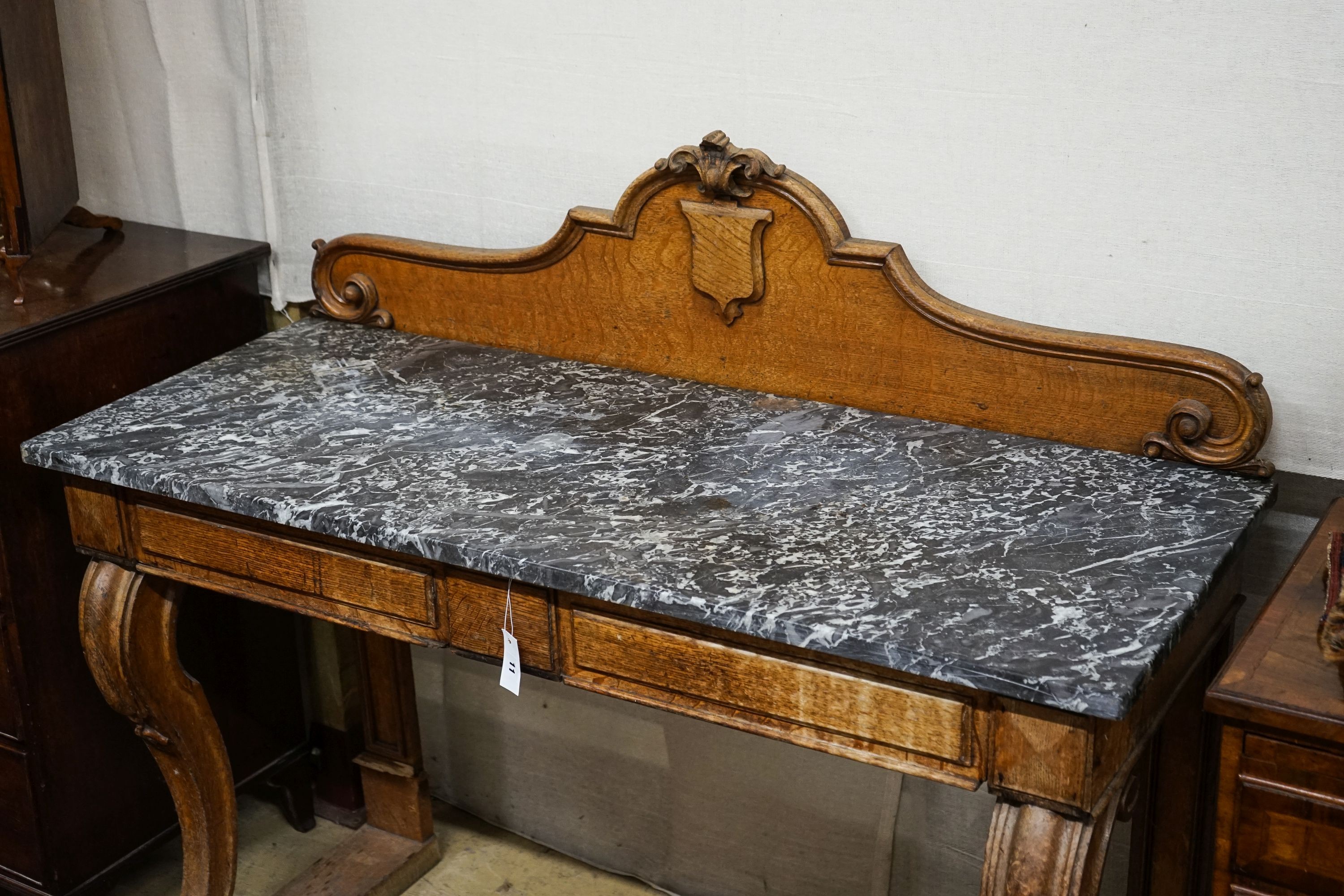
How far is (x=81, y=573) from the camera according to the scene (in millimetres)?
2174

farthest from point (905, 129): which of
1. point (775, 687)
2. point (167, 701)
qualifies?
point (167, 701)

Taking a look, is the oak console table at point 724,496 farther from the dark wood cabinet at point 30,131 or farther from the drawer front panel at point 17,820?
the dark wood cabinet at point 30,131

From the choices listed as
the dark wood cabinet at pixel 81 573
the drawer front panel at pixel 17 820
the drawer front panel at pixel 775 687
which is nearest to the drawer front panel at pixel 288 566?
the drawer front panel at pixel 775 687

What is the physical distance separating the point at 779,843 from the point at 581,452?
893mm

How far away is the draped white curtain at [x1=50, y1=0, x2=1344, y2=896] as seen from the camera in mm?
1658

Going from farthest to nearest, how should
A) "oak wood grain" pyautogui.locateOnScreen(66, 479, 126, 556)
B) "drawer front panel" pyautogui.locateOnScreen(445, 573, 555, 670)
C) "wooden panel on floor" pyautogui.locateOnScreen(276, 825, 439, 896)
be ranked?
"wooden panel on floor" pyautogui.locateOnScreen(276, 825, 439, 896) < "oak wood grain" pyautogui.locateOnScreen(66, 479, 126, 556) < "drawer front panel" pyautogui.locateOnScreen(445, 573, 555, 670)

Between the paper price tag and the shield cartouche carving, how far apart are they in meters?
0.63

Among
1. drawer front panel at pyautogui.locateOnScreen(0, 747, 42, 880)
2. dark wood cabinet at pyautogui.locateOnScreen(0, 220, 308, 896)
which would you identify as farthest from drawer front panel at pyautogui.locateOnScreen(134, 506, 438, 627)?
drawer front panel at pyautogui.locateOnScreen(0, 747, 42, 880)

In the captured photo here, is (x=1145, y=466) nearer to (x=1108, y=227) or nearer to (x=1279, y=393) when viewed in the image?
(x=1279, y=393)

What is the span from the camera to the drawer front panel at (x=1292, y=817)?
1271 mm

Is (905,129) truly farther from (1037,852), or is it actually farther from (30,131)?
(30,131)

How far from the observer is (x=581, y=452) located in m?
1.77

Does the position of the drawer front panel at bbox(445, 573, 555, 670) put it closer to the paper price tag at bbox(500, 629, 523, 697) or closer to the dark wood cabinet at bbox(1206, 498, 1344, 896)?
the paper price tag at bbox(500, 629, 523, 697)

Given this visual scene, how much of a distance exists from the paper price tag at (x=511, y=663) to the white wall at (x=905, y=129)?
29.8 inches
